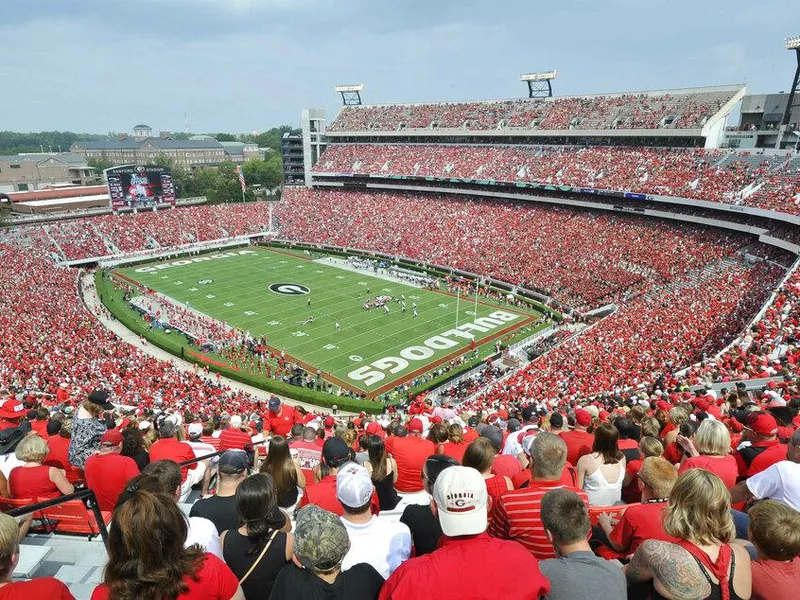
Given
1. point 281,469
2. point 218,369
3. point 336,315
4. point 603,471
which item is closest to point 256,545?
point 281,469

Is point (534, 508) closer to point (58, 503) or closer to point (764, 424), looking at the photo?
point (58, 503)

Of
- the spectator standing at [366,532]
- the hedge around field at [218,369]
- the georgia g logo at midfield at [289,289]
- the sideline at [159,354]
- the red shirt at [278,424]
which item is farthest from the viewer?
the georgia g logo at midfield at [289,289]

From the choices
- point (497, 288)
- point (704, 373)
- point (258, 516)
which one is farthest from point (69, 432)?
point (497, 288)

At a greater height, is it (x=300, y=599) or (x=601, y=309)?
(x=300, y=599)

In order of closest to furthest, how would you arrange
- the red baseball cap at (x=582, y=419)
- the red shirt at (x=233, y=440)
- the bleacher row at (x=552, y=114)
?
the red shirt at (x=233, y=440) < the red baseball cap at (x=582, y=419) < the bleacher row at (x=552, y=114)

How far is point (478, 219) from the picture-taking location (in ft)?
167

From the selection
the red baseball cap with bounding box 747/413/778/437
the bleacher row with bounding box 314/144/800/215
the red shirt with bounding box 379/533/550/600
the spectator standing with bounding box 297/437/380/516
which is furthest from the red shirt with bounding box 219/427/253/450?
the bleacher row with bounding box 314/144/800/215

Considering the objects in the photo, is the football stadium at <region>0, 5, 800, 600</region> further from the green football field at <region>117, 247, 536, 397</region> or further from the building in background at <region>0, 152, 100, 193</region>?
the building in background at <region>0, 152, 100, 193</region>

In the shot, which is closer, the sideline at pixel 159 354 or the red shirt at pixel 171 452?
the red shirt at pixel 171 452

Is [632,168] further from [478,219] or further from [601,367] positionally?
[601,367]

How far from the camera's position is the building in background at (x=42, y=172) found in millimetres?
88000

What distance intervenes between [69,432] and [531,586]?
6.98 meters

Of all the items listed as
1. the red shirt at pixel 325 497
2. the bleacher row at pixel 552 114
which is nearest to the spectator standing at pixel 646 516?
the red shirt at pixel 325 497

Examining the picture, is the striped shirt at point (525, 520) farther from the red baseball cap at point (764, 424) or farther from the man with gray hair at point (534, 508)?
the red baseball cap at point (764, 424)
